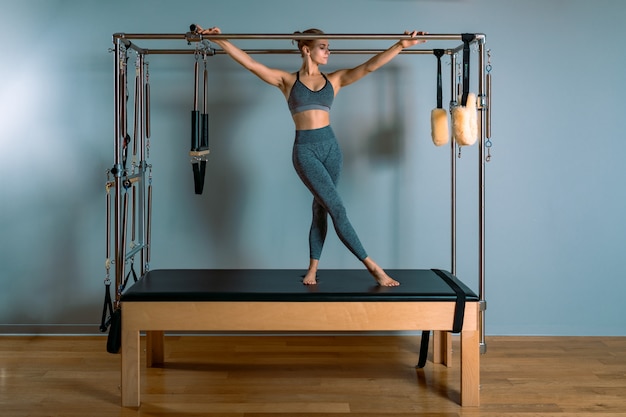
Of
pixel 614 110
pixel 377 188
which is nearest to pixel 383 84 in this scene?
pixel 377 188

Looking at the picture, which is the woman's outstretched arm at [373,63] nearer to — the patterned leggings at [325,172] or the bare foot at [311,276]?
the patterned leggings at [325,172]

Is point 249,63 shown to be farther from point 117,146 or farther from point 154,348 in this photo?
point 154,348

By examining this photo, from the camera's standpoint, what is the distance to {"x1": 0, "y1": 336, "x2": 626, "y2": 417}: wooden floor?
9.22 feet

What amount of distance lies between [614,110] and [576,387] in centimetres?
169

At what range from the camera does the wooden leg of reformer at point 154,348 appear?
337cm

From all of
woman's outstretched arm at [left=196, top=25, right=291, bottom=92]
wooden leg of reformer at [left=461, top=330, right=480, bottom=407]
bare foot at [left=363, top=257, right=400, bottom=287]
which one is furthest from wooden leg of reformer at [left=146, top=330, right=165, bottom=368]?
wooden leg of reformer at [left=461, top=330, right=480, bottom=407]

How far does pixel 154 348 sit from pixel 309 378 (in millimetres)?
789

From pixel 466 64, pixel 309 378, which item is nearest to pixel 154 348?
pixel 309 378

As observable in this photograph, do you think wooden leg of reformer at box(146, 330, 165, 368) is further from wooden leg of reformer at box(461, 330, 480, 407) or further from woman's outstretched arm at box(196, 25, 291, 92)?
wooden leg of reformer at box(461, 330, 480, 407)

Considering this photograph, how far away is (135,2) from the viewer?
3.89 metres

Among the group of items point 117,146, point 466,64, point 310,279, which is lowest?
point 310,279

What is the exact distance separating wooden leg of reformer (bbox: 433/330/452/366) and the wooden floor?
0.28ft

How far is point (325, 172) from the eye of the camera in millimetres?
3080

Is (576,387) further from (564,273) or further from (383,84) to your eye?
(383,84)
